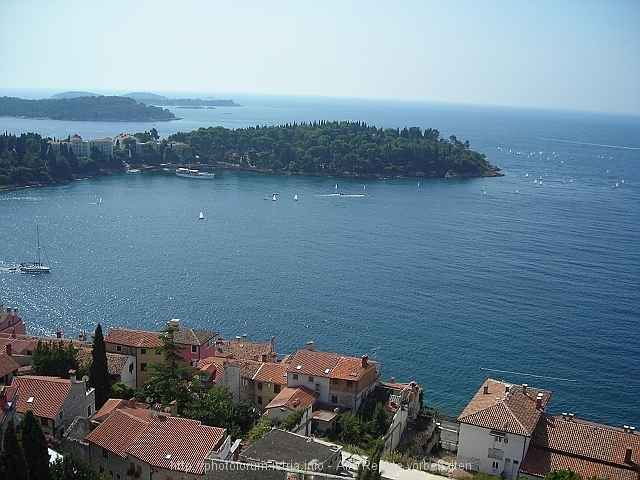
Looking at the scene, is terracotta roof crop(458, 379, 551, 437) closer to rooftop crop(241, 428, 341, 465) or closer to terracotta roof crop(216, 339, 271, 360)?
rooftop crop(241, 428, 341, 465)

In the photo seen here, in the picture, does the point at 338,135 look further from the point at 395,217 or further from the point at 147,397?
the point at 147,397

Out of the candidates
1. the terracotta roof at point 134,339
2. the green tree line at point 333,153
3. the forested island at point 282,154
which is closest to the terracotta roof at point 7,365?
the terracotta roof at point 134,339

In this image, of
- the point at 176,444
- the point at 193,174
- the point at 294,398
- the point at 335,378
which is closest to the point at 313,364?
the point at 335,378

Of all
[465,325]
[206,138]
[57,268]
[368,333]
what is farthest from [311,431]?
[206,138]

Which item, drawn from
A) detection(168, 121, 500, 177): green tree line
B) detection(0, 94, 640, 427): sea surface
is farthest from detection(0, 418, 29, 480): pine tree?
detection(168, 121, 500, 177): green tree line

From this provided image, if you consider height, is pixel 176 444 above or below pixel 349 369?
above

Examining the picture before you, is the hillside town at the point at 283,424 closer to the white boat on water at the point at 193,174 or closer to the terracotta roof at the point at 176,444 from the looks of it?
the terracotta roof at the point at 176,444

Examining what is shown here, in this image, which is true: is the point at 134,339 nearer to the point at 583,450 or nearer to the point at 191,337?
the point at 191,337
